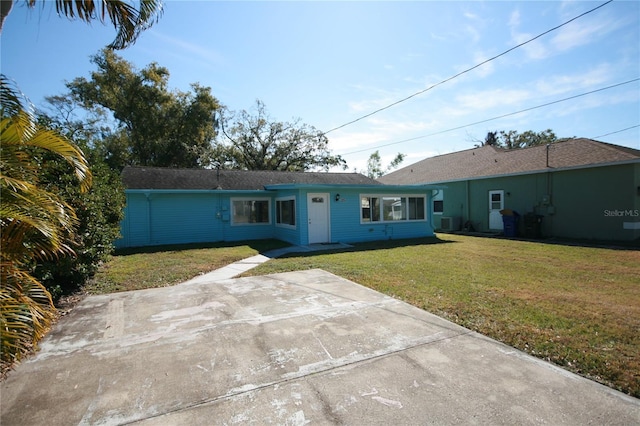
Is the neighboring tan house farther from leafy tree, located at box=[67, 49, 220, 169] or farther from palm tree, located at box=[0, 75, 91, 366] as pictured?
leafy tree, located at box=[67, 49, 220, 169]

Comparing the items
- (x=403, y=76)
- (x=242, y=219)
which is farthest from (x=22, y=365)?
(x=403, y=76)

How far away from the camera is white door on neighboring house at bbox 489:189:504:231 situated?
17.1 metres

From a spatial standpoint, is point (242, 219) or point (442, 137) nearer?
point (242, 219)

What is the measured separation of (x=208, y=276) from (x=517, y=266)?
323 inches

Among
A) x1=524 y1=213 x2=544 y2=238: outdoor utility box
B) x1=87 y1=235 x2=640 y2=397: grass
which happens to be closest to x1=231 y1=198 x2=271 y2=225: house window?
x1=87 y1=235 x2=640 y2=397: grass

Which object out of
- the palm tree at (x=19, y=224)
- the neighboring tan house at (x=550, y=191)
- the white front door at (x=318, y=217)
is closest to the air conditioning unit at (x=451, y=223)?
the neighboring tan house at (x=550, y=191)

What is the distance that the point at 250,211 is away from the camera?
50.3 ft

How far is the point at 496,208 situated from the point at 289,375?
1760 centimetres

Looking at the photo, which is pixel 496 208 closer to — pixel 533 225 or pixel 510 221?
pixel 510 221

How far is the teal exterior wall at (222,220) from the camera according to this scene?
13.0 m

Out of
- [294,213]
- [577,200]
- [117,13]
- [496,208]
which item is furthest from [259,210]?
[577,200]

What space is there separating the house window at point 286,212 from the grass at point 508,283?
7.11 feet

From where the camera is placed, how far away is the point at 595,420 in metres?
2.50

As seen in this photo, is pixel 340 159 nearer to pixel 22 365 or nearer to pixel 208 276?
pixel 208 276
